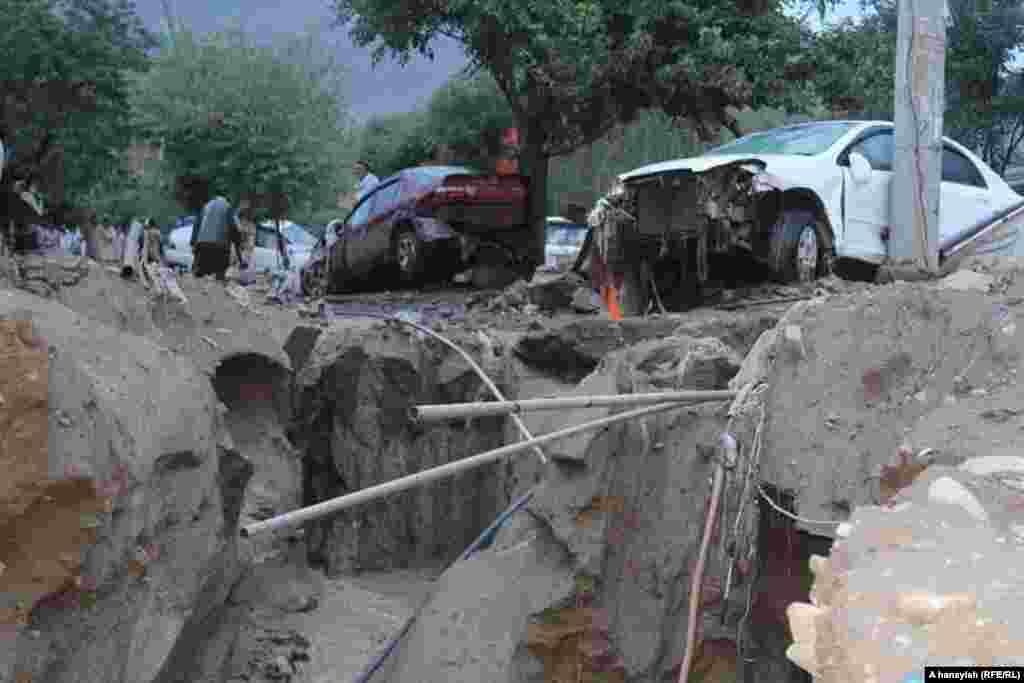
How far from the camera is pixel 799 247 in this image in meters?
9.35

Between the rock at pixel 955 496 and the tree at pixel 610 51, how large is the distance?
→ 11.5 meters

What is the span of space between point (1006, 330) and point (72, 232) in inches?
875

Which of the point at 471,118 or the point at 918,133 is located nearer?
the point at 918,133

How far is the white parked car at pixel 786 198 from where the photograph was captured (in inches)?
366

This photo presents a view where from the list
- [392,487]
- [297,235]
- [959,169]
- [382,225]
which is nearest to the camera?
[392,487]

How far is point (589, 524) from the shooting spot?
4793 mm

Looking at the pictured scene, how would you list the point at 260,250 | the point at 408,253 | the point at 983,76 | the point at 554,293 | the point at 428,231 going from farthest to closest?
1. the point at 260,250
2. the point at 983,76
3. the point at 408,253
4. the point at 428,231
5. the point at 554,293

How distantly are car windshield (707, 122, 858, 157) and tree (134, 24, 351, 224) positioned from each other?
1349 cm

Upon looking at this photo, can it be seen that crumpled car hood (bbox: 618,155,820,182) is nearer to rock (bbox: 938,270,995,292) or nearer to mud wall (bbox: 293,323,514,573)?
mud wall (bbox: 293,323,514,573)

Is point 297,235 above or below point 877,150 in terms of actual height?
below

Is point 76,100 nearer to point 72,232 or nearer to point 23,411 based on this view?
point 72,232

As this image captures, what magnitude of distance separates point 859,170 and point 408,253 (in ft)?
16.7

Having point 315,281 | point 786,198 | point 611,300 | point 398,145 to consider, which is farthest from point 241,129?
point 786,198

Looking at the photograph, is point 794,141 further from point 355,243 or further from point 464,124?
point 464,124
